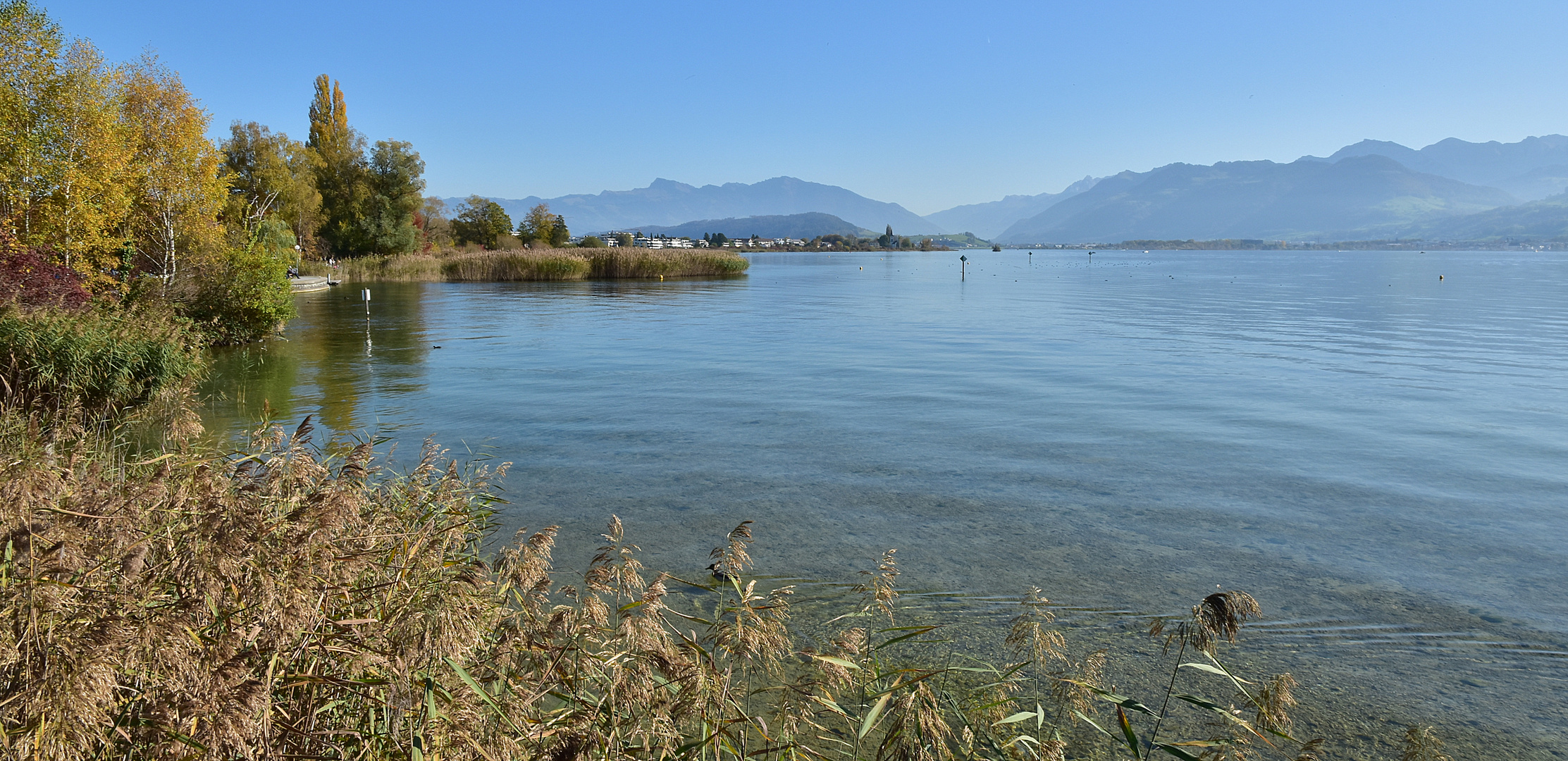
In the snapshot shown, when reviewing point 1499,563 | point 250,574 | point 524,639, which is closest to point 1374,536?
point 1499,563

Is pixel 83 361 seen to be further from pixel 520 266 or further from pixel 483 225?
pixel 483 225

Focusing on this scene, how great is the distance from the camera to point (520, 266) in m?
58.6

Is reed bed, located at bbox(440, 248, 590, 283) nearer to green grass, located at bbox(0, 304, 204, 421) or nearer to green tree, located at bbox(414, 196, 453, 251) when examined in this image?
green tree, located at bbox(414, 196, 453, 251)

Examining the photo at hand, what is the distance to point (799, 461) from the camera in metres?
10.4

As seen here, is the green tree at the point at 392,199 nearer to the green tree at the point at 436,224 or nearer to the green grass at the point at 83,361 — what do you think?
the green tree at the point at 436,224

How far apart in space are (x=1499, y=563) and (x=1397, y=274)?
246ft

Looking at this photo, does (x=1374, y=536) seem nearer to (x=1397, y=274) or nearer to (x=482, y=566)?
(x=482, y=566)

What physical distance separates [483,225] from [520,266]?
130 ft

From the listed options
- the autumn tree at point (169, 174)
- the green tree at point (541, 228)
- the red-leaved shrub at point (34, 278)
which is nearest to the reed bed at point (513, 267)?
the autumn tree at point (169, 174)

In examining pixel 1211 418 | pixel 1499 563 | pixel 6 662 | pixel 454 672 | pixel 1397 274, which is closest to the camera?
pixel 6 662

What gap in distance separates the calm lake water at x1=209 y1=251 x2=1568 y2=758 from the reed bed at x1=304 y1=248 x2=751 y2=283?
32280 millimetres

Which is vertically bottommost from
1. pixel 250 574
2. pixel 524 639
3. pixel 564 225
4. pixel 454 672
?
pixel 524 639

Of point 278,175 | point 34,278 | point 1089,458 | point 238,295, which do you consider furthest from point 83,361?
point 278,175

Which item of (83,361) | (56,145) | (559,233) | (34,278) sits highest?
(559,233)
